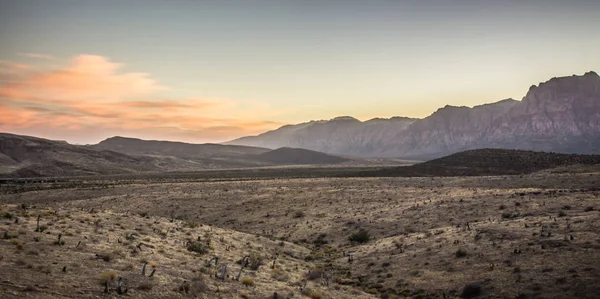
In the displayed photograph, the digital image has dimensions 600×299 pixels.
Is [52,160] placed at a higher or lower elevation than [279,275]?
higher

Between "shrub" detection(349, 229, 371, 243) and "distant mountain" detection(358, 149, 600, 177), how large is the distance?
61760mm

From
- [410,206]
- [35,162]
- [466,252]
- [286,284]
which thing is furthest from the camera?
[35,162]

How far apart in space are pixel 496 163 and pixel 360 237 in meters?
75.3

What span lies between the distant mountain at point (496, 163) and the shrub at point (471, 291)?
73011mm

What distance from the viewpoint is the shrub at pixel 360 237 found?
33.0m

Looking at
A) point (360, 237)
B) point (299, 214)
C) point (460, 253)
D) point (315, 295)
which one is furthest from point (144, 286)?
point (299, 214)

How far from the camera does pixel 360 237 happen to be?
109 feet

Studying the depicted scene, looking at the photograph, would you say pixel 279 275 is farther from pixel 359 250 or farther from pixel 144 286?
pixel 359 250

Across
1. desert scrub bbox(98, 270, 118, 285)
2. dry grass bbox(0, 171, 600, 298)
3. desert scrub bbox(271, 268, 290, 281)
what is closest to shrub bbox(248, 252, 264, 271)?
dry grass bbox(0, 171, 600, 298)

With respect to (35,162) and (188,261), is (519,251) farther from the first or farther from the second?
(35,162)

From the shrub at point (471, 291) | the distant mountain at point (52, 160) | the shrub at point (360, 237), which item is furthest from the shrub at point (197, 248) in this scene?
the distant mountain at point (52, 160)

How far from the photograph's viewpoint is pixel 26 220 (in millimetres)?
22609

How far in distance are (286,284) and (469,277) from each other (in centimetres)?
1016

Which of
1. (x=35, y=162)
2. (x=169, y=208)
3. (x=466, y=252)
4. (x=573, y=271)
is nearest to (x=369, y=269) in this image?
(x=466, y=252)
